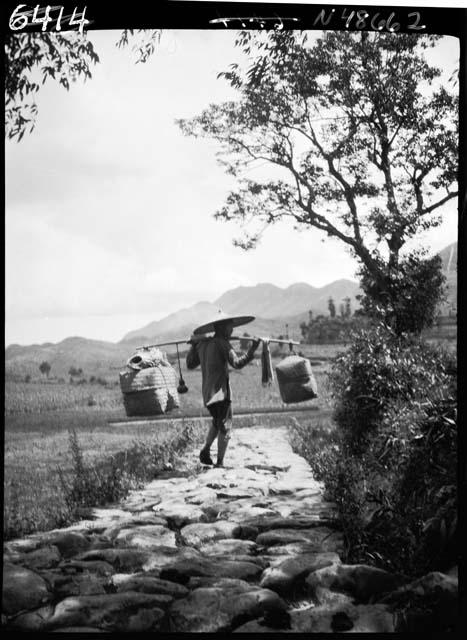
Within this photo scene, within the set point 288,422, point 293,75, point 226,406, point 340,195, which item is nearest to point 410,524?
point 288,422

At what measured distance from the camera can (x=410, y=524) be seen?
3979 millimetres

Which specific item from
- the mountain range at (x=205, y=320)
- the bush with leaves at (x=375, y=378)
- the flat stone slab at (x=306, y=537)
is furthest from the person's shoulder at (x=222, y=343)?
the flat stone slab at (x=306, y=537)

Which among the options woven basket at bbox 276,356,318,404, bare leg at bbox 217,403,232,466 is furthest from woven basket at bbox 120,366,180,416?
woven basket at bbox 276,356,318,404

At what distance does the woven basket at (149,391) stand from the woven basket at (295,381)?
0.71m

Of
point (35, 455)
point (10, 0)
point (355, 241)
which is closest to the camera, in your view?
point (10, 0)

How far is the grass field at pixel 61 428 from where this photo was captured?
161 inches

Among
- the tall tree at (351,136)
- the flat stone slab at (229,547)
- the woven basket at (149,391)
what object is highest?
the tall tree at (351,136)

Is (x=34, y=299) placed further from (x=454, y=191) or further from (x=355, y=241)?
(x=454, y=191)

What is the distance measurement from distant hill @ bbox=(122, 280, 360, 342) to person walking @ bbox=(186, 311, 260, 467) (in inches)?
2.6

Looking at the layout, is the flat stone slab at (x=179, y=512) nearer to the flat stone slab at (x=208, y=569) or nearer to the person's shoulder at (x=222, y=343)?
the flat stone slab at (x=208, y=569)

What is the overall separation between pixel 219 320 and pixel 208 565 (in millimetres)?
1532

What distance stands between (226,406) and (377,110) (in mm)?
2180

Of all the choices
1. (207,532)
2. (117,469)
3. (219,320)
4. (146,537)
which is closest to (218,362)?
(219,320)

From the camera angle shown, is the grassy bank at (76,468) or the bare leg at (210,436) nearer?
the grassy bank at (76,468)
